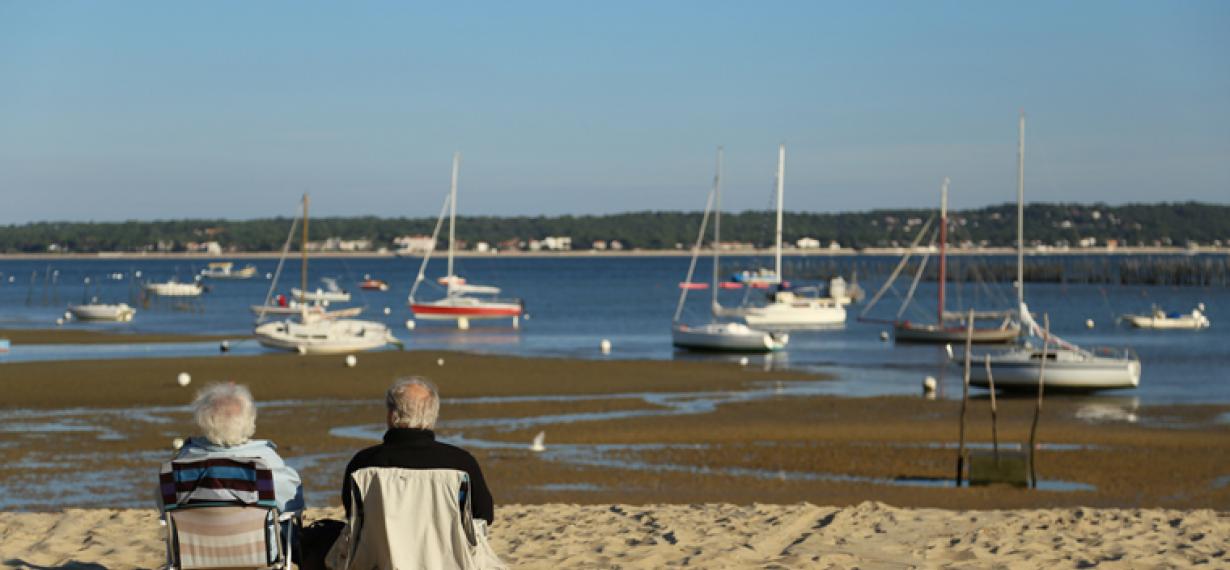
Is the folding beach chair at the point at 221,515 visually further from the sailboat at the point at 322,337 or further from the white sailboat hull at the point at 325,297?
the white sailboat hull at the point at 325,297

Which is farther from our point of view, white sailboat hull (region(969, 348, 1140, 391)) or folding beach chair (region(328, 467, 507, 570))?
white sailboat hull (region(969, 348, 1140, 391))

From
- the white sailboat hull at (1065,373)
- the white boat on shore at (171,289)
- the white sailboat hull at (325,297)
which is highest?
the white sailboat hull at (1065,373)

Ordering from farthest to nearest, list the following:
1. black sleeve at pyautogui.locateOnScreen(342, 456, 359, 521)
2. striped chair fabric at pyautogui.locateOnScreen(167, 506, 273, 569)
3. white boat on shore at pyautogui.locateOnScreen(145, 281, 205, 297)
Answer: white boat on shore at pyautogui.locateOnScreen(145, 281, 205, 297), striped chair fabric at pyautogui.locateOnScreen(167, 506, 273, 569), black sleeve at pyautogui.locateOnScreen(342, 456, 359, 521)

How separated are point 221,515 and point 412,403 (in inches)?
44.5

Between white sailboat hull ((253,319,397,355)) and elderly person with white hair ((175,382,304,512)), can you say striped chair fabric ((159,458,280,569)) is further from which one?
white sailboat hull ((253,319,397,355))

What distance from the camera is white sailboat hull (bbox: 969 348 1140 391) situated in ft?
101

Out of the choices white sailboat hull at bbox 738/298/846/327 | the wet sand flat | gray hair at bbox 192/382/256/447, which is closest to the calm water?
white sailboat hull at bbox 738/298/846/327

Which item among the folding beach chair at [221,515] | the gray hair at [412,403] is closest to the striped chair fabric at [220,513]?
the folding beach chair at [221,515]

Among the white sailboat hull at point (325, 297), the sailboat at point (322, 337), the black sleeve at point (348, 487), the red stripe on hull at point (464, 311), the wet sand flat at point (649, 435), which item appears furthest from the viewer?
the white sailboat hull at point (325, 297)

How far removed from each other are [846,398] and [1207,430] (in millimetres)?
7582

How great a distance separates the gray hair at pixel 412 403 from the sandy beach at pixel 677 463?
11.4 feet

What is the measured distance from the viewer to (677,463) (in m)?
20.0

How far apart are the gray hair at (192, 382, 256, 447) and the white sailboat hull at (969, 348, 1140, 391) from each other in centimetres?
2549

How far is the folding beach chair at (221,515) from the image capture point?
7266mm
